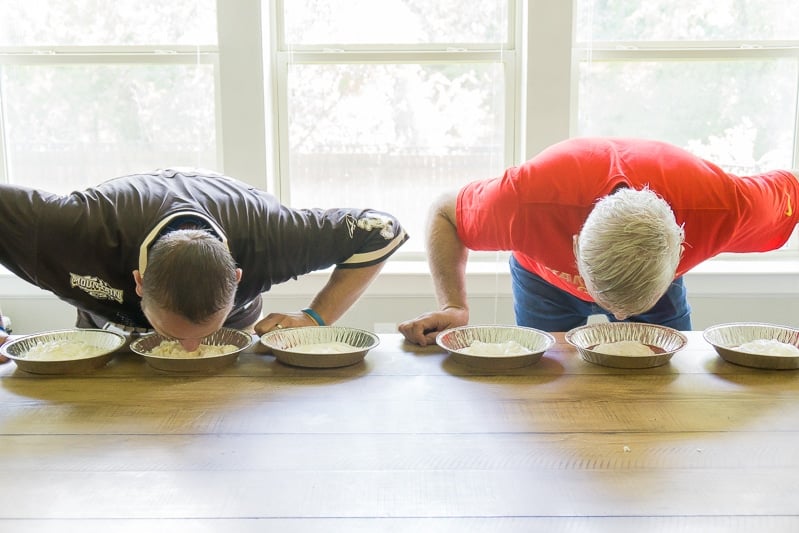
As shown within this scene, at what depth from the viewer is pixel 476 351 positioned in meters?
1.54

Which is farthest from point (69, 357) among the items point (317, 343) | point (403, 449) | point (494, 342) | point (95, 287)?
point (494, 342)

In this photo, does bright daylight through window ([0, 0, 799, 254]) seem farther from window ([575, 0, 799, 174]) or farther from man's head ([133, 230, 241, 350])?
man's head ([133, 230, 241, 350])

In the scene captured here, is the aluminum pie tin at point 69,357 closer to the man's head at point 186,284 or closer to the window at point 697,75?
the man's head at point 186,284

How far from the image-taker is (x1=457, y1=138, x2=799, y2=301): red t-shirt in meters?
1.67

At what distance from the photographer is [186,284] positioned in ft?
4.20

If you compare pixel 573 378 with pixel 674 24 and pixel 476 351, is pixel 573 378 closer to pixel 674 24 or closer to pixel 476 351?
pixel 476 351

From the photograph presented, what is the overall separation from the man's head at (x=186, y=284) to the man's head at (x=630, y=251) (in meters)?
0.73

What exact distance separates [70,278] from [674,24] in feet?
8.17

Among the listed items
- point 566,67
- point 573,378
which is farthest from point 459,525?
point 566,67

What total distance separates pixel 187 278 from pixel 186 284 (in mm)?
11

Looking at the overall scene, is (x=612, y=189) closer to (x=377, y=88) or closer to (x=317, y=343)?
(x=317, y=343)

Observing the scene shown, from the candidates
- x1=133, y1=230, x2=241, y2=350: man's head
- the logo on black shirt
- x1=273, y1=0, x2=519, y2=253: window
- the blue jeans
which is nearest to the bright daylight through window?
x1=273, y1=0, x2=519, y2=253: window

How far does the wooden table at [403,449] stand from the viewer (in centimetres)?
93

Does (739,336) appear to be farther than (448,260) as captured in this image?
No
